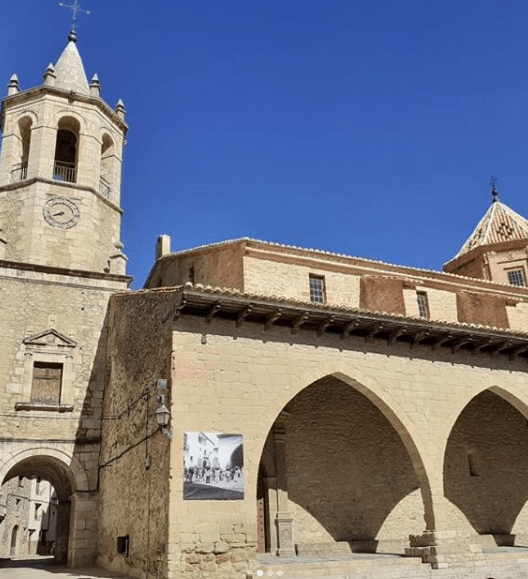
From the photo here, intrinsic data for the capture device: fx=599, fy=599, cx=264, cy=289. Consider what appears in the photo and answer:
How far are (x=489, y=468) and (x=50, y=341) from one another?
519 inches

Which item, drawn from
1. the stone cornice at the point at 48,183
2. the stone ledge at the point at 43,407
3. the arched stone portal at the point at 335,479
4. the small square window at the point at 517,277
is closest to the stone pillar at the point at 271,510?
the arched stone portal at the point at 335,479

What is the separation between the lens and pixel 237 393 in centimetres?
1175

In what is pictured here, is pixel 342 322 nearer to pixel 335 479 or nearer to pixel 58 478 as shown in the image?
pixel 335 479

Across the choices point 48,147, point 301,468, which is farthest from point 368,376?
point 48,147

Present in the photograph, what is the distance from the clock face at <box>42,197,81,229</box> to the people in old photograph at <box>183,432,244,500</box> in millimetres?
9899

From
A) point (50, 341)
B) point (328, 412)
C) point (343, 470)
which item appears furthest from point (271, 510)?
point (50, 341)

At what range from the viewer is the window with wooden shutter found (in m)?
16.3

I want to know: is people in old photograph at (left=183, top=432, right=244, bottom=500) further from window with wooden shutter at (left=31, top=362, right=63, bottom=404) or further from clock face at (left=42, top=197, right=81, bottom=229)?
clock face at (left=42, top=197, right=81, bottom=229)

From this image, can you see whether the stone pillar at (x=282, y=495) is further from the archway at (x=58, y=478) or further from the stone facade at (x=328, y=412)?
the archway at (x=58, y=478)

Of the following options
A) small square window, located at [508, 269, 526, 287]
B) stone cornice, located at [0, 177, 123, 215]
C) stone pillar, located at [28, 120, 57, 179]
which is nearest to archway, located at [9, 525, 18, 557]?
stone cornice, located at [0, 177, 123, 215]

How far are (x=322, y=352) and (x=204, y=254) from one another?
7.87 m

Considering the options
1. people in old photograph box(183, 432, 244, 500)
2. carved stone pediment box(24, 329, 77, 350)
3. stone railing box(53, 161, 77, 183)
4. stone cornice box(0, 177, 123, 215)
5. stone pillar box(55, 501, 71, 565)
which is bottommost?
stone pillar box(55, 501, 71, 565)

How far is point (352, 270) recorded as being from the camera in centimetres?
1997

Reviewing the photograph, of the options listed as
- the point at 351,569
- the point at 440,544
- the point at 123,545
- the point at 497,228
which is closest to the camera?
the point at 351,569
